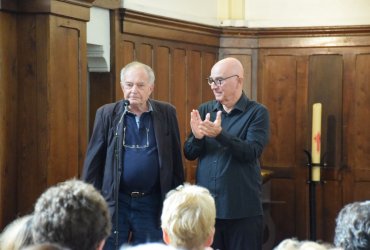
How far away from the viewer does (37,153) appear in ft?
13.0

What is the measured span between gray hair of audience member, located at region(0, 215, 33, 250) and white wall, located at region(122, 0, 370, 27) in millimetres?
4219

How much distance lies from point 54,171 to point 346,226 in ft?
7.13

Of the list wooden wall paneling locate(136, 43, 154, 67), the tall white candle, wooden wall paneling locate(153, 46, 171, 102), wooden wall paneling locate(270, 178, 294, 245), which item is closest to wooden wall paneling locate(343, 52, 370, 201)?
wooden wall paneling locate(270, 178, 294, 245)

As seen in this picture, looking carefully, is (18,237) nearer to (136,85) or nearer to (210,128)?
(210,128)

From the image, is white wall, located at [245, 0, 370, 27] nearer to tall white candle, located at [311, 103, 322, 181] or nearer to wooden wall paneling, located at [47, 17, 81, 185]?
tall white candle, located at [311, 103, 322, 181]

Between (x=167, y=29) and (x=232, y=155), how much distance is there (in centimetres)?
232

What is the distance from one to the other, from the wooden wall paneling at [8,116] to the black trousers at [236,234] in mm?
1182

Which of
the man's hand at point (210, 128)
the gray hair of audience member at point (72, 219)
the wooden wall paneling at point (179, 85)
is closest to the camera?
the gray hair of audience member at point (72, 219)

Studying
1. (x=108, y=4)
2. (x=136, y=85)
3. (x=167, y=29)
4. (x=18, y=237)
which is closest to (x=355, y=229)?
(x=18, y=237)

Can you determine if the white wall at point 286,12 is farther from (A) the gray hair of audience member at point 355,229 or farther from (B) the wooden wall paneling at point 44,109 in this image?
(A) the gray hair of audience member at point 355,229

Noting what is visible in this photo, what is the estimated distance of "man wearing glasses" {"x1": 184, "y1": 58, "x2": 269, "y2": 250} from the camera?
3.55m

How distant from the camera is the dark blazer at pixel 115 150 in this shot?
3.60 metres

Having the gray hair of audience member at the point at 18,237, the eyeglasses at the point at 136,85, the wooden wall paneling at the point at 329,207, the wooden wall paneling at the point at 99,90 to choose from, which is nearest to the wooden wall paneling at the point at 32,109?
the eyeglasses at the point at 136,85

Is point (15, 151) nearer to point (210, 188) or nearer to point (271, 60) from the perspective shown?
point (210, 188)
